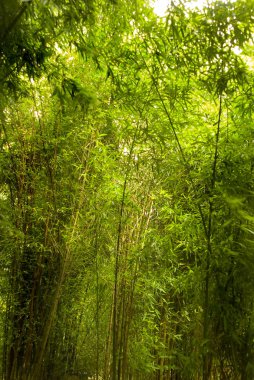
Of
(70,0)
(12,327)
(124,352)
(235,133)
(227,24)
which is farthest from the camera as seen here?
(12,327)

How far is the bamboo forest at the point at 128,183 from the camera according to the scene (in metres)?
2.43

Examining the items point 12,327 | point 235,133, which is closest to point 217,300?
point 235,133

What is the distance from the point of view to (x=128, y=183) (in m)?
3.88

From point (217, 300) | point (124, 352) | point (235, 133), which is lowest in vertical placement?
point (124, 352)

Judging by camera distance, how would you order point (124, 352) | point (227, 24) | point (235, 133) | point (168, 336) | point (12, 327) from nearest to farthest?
point (227, 24) → point (235, 133) → point (124, 352) → point (12, 327) → point (168, 336)

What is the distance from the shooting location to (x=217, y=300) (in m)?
2.53

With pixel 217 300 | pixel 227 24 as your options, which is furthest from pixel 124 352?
pixel 227 24

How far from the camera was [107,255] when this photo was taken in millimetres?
4691

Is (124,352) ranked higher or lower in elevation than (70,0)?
lower

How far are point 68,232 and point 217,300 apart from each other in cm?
170

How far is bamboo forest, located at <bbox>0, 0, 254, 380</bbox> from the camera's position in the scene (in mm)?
2432

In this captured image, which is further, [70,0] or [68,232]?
[68,232]

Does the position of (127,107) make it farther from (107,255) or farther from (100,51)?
(107,255)

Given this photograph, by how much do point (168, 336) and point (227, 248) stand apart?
2.60m
